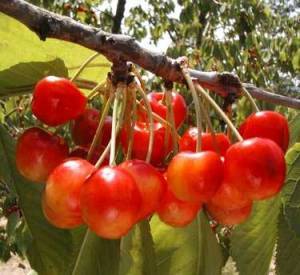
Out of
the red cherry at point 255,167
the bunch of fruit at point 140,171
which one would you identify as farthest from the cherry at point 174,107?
the red cherry at point 255,167

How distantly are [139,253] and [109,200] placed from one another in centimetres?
33

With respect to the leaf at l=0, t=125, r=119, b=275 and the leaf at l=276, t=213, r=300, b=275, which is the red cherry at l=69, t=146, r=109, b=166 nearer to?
the leaf at l=0, t=125, r=119, b=275

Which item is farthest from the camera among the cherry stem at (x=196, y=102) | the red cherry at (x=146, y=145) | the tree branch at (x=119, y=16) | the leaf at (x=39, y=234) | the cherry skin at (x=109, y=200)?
the tree branch at (x=119, y=16)

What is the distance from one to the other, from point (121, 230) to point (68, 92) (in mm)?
276

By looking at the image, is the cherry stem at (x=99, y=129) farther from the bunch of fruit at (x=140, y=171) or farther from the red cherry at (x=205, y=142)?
the red cherry at (x=205, y=142)

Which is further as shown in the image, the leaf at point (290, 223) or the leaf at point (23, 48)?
the leaf at point (23, 48)

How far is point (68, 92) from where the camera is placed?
976 millimetres

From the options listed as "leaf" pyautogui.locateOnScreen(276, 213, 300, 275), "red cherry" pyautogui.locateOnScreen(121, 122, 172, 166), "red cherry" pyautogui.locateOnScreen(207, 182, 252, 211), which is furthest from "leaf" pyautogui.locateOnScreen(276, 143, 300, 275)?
"red cherry" pyautogui.locateOnScreen(121, 122, 172, 166)

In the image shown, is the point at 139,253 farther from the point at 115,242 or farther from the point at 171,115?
the point at 171,115

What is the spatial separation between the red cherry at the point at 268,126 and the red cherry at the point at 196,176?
132 mm

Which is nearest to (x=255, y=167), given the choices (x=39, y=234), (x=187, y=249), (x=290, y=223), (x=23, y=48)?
(x=290, y=223)

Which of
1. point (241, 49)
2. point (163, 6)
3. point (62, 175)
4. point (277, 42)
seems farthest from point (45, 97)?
point (163, 6)

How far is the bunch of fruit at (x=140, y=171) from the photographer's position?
2.61 feet

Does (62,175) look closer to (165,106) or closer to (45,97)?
(45,97)
